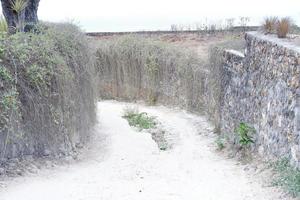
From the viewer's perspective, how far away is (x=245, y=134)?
10156mm

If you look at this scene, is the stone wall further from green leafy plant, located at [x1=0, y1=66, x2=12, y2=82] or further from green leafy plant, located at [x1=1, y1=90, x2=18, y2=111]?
green leafy plant, located at [x1=0, y1=66, x2=12, y2=82]

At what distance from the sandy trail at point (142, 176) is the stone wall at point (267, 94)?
70 cm

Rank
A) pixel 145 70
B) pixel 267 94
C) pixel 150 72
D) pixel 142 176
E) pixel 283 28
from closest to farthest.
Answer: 1. pixel 142 176
2. pixel 267 94
3. pixel 283 28
4. pixel 150 72
5. pixel 145 70

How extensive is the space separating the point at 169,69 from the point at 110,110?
2640mm

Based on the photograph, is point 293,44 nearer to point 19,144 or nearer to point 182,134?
point 19,144

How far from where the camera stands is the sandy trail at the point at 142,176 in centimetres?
A: 731

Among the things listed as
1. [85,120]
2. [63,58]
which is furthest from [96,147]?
[63,58]

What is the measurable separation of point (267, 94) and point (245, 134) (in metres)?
1.21

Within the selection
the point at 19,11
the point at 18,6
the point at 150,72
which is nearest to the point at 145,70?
the point at 150,72

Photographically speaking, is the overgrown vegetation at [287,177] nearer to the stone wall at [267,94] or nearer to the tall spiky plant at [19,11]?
the stone wall at [267,94]

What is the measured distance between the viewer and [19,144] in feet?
28.1

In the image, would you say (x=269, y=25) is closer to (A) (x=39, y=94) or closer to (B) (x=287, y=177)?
(B) (x=287, y=177)

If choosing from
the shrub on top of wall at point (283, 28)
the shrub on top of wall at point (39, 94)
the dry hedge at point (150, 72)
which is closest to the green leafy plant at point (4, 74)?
the shrub on top of wall at point (39, 94)

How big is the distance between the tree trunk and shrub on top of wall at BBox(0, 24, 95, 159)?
345 millimetres
